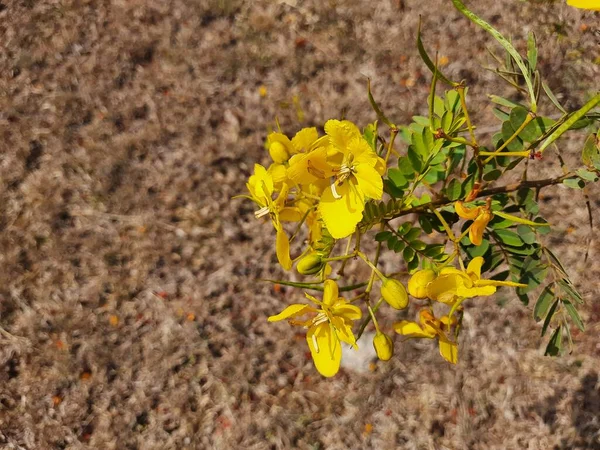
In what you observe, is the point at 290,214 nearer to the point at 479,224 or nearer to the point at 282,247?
the point at 282,247

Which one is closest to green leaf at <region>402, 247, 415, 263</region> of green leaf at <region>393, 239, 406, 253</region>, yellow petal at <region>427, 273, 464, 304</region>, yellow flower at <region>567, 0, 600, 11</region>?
green leaf at <region>393, 239, 406, 253</region>

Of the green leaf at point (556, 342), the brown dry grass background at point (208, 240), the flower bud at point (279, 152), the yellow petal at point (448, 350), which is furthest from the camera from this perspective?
the brown dry grass background at point (208, 240)

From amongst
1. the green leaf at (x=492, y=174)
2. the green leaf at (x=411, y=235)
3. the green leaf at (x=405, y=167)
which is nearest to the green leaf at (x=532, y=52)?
the green leaf at (x=492, y=174)

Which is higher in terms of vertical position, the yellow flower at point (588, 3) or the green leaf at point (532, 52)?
the yellow flower at point (588, 3)

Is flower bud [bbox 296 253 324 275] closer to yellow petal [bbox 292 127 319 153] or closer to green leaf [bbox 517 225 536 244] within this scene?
yellow petal [bbox 292 127 319 153]

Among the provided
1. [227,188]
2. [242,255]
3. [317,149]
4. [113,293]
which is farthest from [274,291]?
[317,149]

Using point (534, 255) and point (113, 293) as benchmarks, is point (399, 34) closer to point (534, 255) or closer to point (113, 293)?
point (534, 255)

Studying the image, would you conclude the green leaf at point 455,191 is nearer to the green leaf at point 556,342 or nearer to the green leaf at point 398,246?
the green leaf at point 398,246
